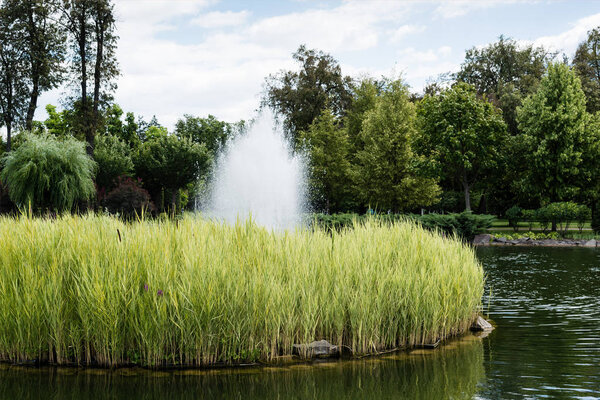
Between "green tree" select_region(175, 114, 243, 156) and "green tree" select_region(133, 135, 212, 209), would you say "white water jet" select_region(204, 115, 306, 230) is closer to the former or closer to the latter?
"green tree" select_region(133, 135, 212, 209)

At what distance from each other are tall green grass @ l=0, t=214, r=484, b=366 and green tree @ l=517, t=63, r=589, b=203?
29796 mm

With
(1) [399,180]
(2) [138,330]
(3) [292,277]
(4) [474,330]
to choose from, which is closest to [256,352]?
(3) [292,277]

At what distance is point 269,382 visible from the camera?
6078mm

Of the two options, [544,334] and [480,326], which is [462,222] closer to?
[480,326]

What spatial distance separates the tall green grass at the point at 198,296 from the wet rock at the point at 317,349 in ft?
0.32

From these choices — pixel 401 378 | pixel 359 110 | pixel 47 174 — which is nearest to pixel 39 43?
pixel 47 174

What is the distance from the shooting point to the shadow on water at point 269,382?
573 centimetres

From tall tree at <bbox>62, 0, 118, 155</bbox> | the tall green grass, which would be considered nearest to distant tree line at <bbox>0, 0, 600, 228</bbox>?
tall tree at <bbox>62, 0, 118, 155</bbox>

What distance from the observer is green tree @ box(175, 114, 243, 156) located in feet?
229

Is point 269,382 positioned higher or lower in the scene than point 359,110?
lower

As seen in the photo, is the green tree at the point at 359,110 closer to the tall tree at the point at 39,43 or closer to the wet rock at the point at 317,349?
the tall tree at the point at 39,43

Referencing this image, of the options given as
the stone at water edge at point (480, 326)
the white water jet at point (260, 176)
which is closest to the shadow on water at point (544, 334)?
the stone at water edge at point (480, 326)

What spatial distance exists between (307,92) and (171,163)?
55.1 ft

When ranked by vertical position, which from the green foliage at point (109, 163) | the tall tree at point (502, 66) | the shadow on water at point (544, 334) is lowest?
the shadow on water at point (544, 334)
